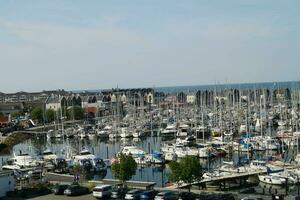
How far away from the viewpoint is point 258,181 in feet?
113

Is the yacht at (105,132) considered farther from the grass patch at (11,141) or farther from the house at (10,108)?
the house at (10,108)

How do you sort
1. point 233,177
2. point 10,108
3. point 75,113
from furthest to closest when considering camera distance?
point 10,108
point 75,113
point 233,177

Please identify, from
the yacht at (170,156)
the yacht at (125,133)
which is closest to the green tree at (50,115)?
the yacht at (125,133)

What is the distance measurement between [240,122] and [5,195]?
47.0 m

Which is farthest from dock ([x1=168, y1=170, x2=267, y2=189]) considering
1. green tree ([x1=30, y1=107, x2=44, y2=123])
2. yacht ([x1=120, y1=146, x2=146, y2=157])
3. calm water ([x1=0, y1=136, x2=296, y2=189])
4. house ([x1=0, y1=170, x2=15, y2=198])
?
green tree ([x1=30, y1=107, x2=44, y2=123])

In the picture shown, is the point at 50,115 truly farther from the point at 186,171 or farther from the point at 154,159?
the point at 186,171

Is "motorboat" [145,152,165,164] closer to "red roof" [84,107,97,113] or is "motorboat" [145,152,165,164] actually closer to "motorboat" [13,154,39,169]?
"motorboat" [13,154,39,169]

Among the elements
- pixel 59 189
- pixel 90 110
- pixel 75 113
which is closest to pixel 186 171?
pixel 59 189

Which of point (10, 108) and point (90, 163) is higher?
point (10, 108)

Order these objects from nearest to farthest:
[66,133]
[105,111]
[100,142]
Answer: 1. [100,142]
2. [66,133]
3. [105,111]

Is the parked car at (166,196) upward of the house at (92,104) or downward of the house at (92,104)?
downward

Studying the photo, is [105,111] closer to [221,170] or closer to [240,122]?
[240,122]

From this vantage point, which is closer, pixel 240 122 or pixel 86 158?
pixel 86 158

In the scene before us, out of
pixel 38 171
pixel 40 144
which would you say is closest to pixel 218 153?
pixel 38 171
